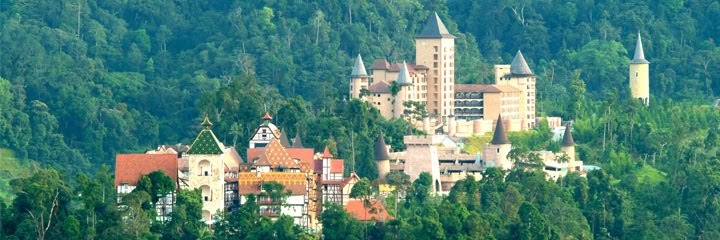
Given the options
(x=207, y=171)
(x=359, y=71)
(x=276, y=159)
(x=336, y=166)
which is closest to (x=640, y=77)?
(x=359, y=71)

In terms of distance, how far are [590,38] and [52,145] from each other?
28.5 meters

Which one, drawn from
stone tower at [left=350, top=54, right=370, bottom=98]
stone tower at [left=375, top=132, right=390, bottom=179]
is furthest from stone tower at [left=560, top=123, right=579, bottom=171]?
stone tower at [left=350, top=54, right=370, bottom=98]

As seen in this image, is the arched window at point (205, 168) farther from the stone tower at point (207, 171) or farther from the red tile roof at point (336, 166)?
the red tile roof at point (336, 166)

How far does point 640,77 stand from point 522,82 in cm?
814

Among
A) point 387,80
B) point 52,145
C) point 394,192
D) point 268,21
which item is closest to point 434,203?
point 394,192

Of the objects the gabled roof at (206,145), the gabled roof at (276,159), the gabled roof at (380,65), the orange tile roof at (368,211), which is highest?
the gabled roof at (380,65)

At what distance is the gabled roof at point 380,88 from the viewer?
396 feet

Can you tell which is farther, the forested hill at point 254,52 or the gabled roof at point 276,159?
the forested hill at point 254,52

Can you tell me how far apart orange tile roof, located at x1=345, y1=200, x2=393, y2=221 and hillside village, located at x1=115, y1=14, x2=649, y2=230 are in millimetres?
33

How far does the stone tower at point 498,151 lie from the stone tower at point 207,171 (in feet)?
45.2

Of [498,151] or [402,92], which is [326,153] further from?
[402,92]

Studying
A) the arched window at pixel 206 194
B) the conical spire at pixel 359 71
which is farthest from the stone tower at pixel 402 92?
the arched window at pixel 206 194

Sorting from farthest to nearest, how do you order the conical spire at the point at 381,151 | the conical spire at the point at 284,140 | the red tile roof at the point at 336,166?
the conical spire at the point at 381,151
the conical spire at the point at 284,140
the red tile roof at the point at 336,166

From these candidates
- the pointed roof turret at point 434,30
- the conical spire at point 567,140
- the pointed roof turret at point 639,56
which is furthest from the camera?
the pointed roof turret at point 639,56
